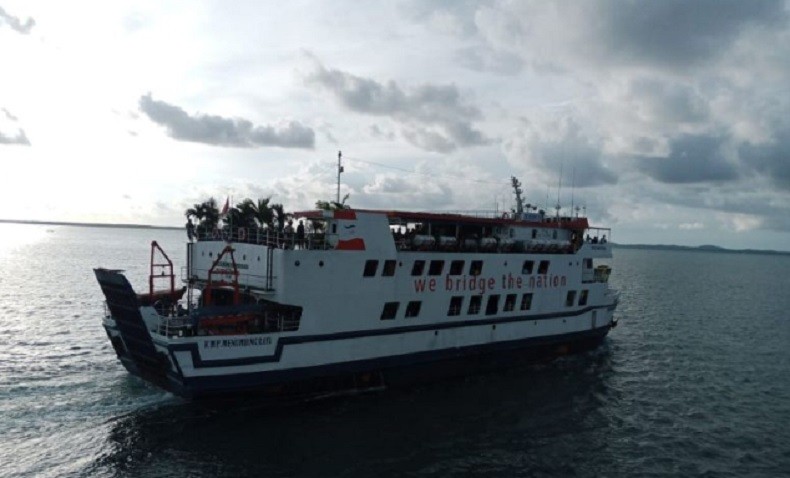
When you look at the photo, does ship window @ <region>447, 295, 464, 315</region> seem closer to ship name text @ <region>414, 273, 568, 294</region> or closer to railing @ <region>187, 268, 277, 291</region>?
ship name text @ <region>414, 273, 568, 294</region>

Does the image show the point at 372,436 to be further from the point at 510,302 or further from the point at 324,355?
the point at 510,302

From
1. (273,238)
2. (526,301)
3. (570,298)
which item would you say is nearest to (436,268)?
(526,301)

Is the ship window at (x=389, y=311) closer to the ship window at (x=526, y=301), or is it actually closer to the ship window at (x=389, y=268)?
the ship window at (x=389, y=268)

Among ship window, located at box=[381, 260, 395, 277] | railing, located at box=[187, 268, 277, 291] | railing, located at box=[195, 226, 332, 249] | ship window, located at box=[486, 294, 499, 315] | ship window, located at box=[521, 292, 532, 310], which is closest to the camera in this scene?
railing, located at box=[187, 268, 277, 291]

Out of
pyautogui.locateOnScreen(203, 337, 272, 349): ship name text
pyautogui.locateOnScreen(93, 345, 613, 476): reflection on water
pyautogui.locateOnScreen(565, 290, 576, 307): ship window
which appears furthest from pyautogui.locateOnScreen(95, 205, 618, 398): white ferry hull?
pyautogui.locateOnScreen(93, 345, 613, 476): reflection on water

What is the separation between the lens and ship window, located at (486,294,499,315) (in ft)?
99.5

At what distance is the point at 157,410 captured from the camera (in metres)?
22.8

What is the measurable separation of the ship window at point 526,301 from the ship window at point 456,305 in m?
4.65

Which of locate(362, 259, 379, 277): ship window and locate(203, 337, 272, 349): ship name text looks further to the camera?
locate(362, 259, 379, 277): ship window

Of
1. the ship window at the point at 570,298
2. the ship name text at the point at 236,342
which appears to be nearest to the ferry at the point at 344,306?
the ship name text at the point at 236,342

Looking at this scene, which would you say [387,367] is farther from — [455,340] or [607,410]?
[607,410]

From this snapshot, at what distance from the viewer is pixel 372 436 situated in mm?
21641

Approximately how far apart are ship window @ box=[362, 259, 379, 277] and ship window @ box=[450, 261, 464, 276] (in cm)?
459

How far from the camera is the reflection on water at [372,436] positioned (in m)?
19.1
